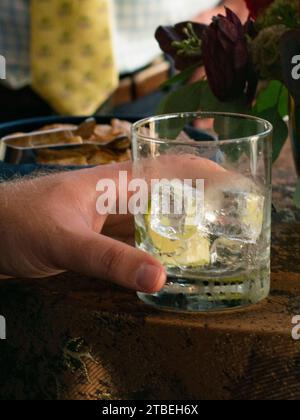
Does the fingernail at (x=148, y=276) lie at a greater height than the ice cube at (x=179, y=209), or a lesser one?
lesser

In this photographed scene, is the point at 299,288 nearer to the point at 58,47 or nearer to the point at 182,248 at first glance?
the point at 182,248

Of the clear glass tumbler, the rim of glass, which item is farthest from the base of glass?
the rim of glass

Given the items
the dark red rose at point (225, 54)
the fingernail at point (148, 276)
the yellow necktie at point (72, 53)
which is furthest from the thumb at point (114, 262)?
the yellow necktie at point (72, 53)

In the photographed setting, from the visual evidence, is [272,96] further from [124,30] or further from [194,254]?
[124,30]

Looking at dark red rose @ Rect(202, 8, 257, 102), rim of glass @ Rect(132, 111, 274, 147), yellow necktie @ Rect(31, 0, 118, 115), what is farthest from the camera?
yellow necktie @ Rect(31, 0, 118, 115)

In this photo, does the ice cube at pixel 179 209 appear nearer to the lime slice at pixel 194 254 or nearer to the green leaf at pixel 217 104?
the lime slice at pixel 194 254

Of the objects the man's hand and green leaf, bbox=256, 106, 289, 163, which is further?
green leaf, bbox=256, 106, 289, 163

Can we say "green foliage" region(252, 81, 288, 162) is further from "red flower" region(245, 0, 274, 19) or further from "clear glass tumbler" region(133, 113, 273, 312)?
"clear glass tumbler" region(133, 113, 273, 312)
